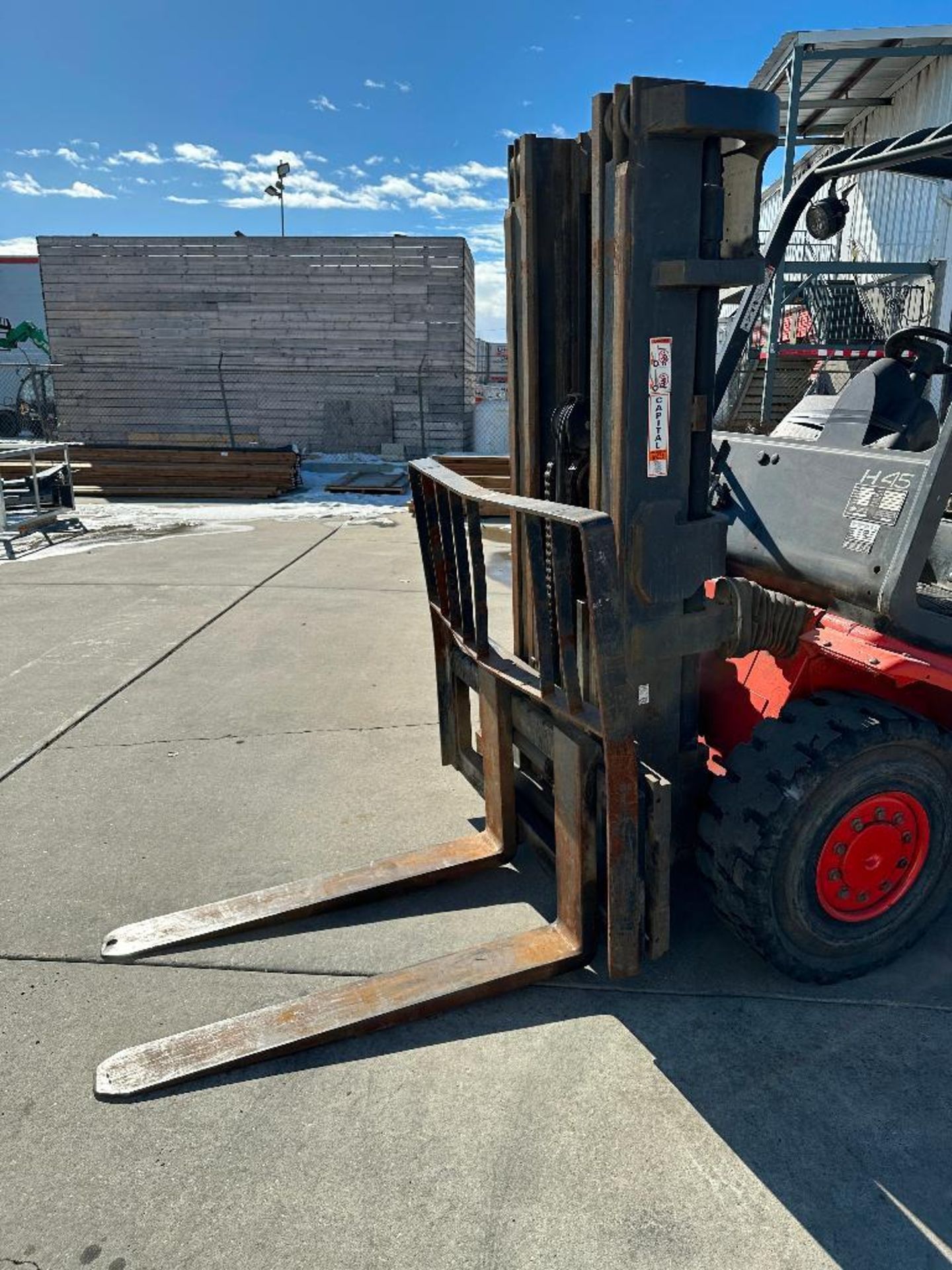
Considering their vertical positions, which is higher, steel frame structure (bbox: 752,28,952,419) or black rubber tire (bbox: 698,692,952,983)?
steel frame structure (bbox: 752,28,952,419)

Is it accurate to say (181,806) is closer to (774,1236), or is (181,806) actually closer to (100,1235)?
(100,1235)

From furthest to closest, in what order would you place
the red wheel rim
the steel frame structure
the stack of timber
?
the stack of timber, the steel frame structure, the red wheel rim

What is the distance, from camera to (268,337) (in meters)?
20.6

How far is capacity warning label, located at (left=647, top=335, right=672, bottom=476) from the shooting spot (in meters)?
2.53

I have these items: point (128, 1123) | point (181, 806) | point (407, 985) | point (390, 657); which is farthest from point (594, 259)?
point (390, 657)

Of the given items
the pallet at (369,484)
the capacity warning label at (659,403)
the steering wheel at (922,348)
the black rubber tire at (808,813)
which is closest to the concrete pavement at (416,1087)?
the black rubber tire at (808,813)

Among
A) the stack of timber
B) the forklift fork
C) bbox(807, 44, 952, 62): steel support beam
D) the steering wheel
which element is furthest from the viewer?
the stack of timber

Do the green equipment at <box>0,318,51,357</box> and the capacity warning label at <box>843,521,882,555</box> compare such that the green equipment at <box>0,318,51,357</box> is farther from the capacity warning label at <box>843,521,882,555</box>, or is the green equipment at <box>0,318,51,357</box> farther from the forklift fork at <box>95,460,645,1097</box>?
A: the capacity warning label at <box>843,521,882,555</box>

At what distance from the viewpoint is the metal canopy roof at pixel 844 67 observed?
1166 centimetres

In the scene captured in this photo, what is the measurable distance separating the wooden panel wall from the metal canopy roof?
814cm

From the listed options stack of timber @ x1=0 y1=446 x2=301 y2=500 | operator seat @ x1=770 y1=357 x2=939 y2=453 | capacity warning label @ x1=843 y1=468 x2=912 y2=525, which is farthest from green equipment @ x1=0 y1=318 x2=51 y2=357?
capacity warning label @ x1=843 y1=468 x2=912 y2=525

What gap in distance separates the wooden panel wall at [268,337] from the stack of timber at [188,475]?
489 cm

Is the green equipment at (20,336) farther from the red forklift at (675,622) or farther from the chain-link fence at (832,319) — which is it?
the red forklift at (675,622)

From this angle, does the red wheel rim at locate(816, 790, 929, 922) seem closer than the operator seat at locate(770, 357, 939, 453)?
Yes
